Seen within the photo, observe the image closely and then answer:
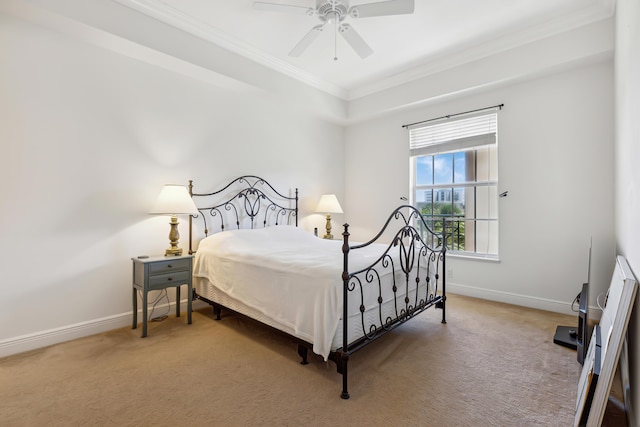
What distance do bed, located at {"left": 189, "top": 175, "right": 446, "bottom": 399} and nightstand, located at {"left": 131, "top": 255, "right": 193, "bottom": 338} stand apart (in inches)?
8.3

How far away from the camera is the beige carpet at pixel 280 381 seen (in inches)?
64.6

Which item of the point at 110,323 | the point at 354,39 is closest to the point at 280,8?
the point at 354,39

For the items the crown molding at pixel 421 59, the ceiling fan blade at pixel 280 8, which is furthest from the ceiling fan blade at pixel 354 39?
the crown molding at pixel 421 59

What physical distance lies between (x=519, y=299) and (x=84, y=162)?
4674 mm

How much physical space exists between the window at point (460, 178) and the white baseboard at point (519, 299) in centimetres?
45

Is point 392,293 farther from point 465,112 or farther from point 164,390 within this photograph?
point 465,112

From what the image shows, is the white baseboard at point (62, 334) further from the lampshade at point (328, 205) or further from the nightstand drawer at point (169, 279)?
the lampshade at point (328, 205)

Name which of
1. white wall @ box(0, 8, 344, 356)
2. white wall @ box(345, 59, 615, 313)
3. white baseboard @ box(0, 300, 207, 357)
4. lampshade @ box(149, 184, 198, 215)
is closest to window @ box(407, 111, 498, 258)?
white wall @ box(345, 59, 615, 313)

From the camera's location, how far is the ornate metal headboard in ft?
11.4

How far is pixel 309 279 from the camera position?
→ 2012 millimetres

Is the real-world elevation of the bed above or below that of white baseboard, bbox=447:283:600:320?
above

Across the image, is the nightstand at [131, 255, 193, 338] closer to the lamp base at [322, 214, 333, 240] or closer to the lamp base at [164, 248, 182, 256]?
the lamp base at [164, 248, 182, 256]

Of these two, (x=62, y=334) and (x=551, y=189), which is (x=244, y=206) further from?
(x=551, y=189)

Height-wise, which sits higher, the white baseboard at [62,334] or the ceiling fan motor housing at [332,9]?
the ceiling fan motor housing at [332,9]
